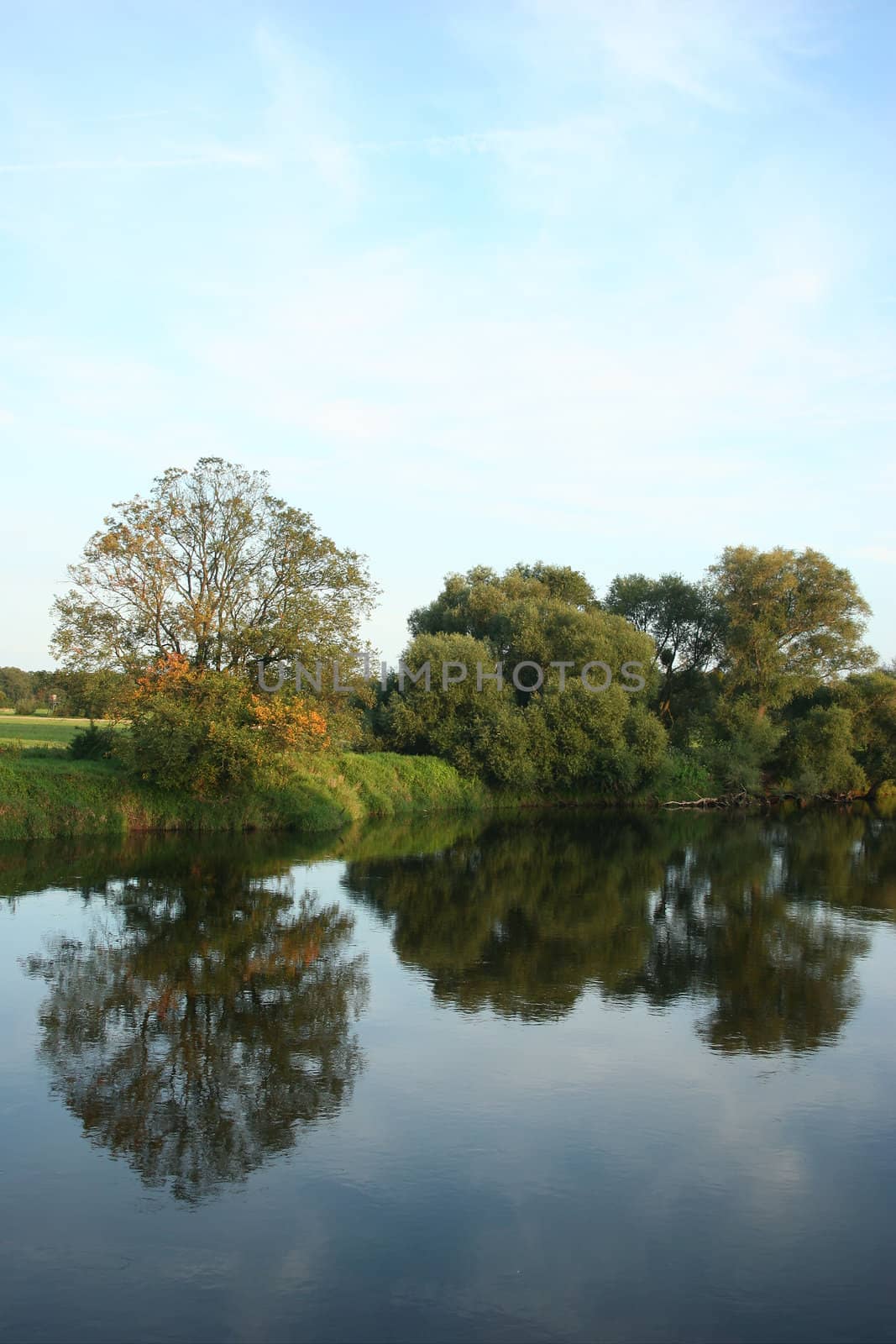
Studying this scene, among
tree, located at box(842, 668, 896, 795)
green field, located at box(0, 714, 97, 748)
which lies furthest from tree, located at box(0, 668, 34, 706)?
tree, located at box(842, 668, 896, 795)

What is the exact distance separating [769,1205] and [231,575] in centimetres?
2794

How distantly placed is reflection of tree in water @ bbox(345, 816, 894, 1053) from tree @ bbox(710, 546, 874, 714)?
20.2 m

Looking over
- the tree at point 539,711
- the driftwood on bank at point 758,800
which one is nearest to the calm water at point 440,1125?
the tree at point 539,711

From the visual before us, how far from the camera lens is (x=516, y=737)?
44312 mm

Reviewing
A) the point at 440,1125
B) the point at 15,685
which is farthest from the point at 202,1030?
the point at 15,685

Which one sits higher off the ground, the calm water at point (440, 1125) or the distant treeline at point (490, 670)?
the distant treeline at point (490, 670)

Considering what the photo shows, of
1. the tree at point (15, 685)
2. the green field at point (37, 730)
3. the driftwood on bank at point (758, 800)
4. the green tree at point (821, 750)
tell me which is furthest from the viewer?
the tree at point (15, 685)

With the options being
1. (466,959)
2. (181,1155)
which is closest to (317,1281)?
(181,1155)

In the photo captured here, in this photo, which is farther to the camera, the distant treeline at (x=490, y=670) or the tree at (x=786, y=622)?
the tree at (x=786, y=622)

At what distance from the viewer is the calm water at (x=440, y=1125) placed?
21.7 ft

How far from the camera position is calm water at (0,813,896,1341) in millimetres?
6613

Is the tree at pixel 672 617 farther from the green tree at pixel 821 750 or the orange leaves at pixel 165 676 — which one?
the orange leaves at pixel 165 676

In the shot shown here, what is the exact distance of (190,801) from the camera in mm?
31391

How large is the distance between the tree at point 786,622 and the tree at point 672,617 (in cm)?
365
